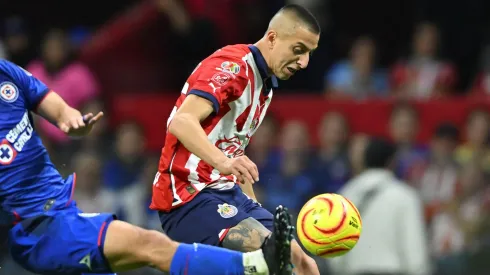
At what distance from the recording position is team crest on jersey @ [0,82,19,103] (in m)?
6.30

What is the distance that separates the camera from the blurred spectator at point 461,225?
393 inches

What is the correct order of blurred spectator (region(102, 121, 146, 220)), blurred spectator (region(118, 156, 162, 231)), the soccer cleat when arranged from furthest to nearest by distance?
blurred spectator (region(102, 121, 146, 220)), blurred spectator (region(118, 156, 162, 231)), the soccer cleat

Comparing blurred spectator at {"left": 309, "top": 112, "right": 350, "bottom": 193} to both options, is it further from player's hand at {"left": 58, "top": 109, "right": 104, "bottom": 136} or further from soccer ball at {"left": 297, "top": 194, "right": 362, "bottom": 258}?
A: player's hand at {"left": 58, "top": 109, "right": 104, "bottom": 136}

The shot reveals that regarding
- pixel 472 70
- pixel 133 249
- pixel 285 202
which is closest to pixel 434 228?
pixel 285 202

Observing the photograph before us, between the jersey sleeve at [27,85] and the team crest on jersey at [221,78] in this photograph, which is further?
the jersey sleeve at [27,85]

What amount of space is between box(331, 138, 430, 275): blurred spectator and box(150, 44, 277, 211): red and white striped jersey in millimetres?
2490

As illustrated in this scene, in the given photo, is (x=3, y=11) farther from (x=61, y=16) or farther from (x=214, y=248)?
(x=214, y=248)

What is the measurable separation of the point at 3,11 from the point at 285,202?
5.64 metres

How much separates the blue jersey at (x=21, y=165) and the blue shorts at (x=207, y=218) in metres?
0.69

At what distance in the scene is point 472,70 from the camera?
12523 millimetres

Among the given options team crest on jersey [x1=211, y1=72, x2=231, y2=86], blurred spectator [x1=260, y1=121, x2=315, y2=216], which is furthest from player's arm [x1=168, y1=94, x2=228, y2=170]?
blurred spectator [x1=260, y1=121, x2=315, y2=216]

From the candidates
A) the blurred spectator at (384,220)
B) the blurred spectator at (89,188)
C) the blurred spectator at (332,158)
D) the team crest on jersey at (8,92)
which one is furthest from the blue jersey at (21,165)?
the blurred spectator at (332,158)

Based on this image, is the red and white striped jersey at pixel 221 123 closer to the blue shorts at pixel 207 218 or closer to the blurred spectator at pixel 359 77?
the blue shorts at pixel 207 218

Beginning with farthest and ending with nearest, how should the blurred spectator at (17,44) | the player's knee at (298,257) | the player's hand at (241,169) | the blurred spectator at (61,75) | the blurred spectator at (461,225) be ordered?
the blurred spectator at (17,44), the blurred spectator at (61,75), the blurred spectator at (461,225), the player's knee at (298,257), the player's hand at (241,169)
